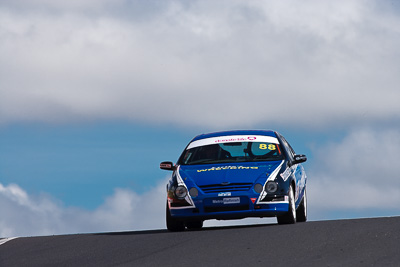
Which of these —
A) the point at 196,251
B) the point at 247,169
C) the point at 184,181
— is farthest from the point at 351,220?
the point at 196,251

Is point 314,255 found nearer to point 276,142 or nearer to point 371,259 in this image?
point 371,259

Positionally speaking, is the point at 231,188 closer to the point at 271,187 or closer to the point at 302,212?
the point at 271,187

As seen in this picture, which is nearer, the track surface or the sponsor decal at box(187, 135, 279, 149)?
the track surface

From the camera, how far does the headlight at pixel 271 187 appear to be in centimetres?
1359

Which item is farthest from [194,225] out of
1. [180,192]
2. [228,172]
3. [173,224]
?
[228,172]

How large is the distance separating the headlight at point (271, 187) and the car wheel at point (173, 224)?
1616mm

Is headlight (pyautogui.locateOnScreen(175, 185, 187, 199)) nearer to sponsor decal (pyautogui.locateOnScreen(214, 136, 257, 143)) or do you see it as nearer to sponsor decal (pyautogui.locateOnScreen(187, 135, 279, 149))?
sponsor decal (pyautogui.locateOnScreen(187, 135, 279, 149))

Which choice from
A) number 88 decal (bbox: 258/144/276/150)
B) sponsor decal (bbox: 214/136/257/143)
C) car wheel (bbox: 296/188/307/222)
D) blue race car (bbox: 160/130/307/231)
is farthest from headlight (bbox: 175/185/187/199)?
car wheel (bbox: 296/188/307/222)

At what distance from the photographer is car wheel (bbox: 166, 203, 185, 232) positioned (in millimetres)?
13970

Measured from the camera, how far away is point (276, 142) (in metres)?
15.2

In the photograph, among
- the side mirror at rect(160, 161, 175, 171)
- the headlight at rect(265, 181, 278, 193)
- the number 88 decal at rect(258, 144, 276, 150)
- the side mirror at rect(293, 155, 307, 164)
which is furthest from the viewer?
the side mirror at rect(293, 155, 307, 164)

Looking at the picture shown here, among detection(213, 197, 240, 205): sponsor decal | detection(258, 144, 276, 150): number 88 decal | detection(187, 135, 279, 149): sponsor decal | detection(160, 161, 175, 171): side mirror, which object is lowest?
detection(213, 197, 240, 205): sponsor decal

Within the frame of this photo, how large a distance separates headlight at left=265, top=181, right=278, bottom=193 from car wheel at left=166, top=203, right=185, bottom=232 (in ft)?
5.30

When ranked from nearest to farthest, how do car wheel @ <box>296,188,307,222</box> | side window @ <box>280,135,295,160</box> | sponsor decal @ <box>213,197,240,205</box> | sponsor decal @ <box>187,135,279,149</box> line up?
sponsor decal @ <box>213,197,240,205</box> < sponsor decal @ <box>187,135,279,149</box> < side window @ <box>280,135,295,160</box> < car wheel @ <box>296,188,307,222</box>
